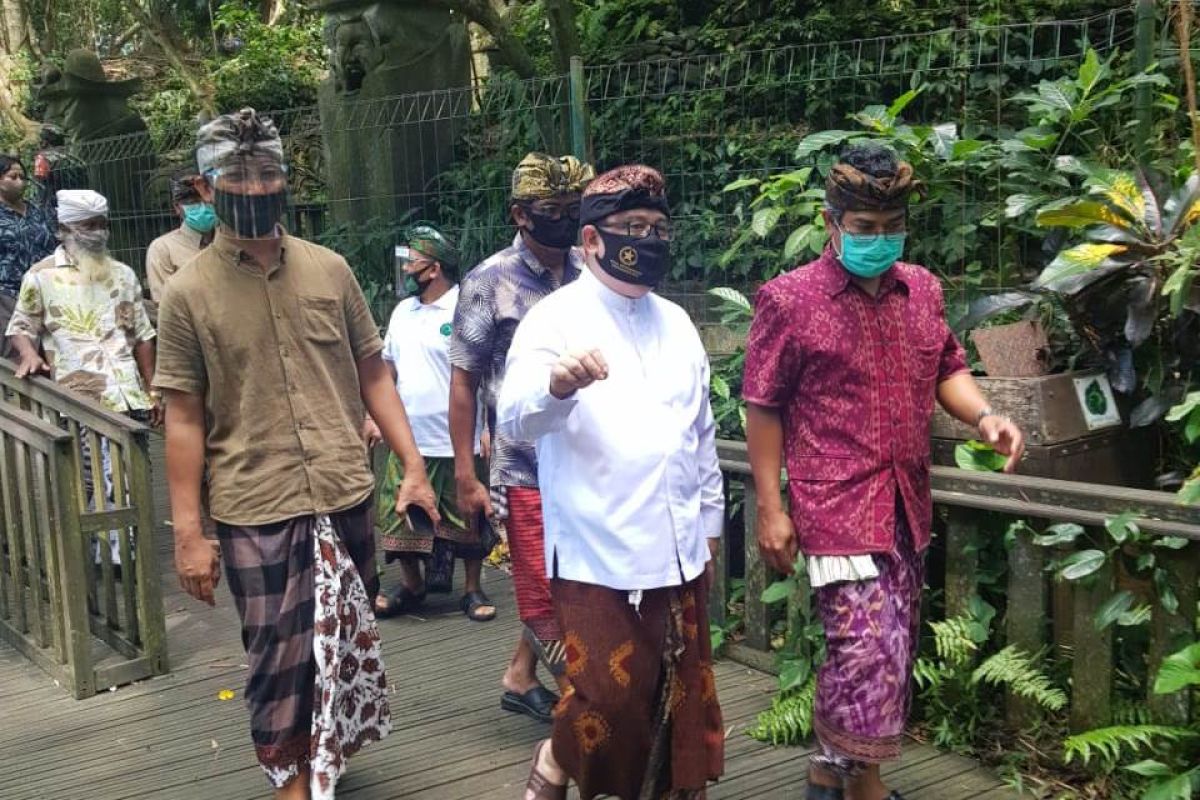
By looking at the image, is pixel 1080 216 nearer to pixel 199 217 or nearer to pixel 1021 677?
pixel 1021 677

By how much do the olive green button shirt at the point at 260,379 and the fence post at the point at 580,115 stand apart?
3.01 metres

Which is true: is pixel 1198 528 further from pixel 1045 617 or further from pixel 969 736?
pixel 969 736

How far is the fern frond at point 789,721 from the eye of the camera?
4148 mm

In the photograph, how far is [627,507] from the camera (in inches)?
120

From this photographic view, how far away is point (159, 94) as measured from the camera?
20078 mm

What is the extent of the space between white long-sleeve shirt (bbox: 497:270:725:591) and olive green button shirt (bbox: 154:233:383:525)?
684mm

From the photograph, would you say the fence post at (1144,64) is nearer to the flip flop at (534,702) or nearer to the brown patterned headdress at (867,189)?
the brown patterned headdress at (867,189)

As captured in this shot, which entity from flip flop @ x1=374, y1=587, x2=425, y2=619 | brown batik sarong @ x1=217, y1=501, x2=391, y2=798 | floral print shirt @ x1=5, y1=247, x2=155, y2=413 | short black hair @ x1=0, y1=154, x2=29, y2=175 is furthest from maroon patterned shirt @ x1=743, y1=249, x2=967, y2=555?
short black hair @ x1=0, y1=154, x2=29, y2=175

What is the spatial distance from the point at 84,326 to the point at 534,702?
3.08 meters

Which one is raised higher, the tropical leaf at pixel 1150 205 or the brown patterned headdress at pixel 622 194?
the brown patterned headdress at pixel 622 194

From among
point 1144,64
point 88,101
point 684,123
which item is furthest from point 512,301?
point 88,101

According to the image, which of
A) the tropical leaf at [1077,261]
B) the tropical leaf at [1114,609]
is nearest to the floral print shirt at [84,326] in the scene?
the tropical leaf at [1077,261]

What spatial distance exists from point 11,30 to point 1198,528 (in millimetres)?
26396

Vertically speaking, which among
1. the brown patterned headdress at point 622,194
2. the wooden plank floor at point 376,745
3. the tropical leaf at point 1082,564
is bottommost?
the wooden plank floor at point 376,745
